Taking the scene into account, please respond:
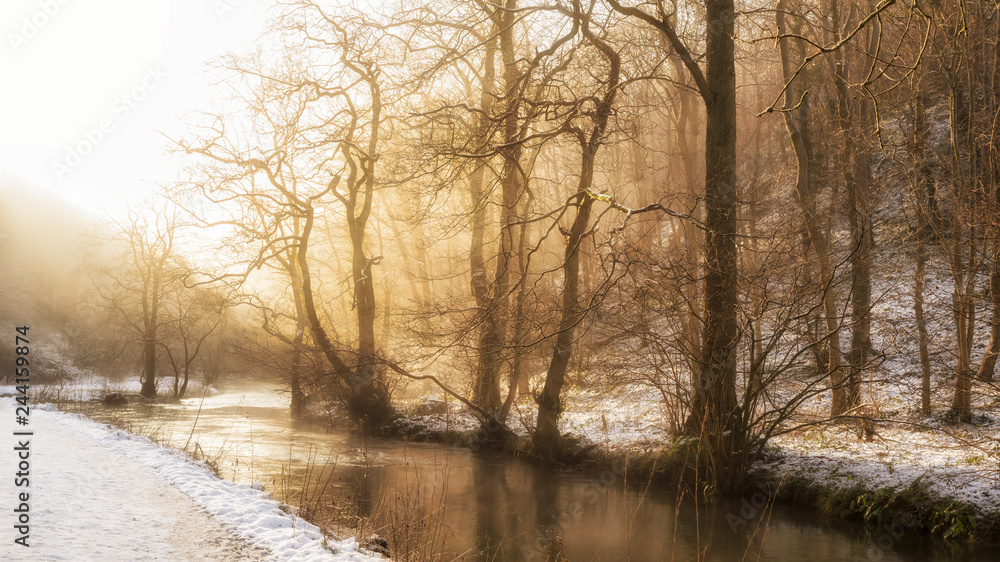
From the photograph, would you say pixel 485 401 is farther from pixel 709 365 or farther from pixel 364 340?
pixel 709 365

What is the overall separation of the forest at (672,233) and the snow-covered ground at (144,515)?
2951 millimetres

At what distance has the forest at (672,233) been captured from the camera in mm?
9156

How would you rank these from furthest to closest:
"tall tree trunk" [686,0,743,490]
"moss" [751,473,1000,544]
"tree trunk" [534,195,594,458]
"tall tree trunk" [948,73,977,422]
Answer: "tree trunk" [534,195,594,458], "tall tree trunk" [948,73,977,422], "tall tree trunk" [686,0,743,490], "moss" [751,473,1000,544]

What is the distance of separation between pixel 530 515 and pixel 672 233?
9450 millimetres

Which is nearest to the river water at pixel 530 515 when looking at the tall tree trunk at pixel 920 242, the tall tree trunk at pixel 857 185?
the tall tree trunk at pixel 857 185

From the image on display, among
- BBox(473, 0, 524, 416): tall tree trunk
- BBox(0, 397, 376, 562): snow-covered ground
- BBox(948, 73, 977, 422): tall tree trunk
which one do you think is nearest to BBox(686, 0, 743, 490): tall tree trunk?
BBox(473, 0, 524, 416): tall tree trunk

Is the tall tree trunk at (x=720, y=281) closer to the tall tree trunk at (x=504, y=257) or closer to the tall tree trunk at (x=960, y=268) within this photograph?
the tall tree trunk at (x=504, y=257)

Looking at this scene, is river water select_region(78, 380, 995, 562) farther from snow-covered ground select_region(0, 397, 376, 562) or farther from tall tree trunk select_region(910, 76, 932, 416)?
tall tree trunk select_region(910, 76, 932, 416)

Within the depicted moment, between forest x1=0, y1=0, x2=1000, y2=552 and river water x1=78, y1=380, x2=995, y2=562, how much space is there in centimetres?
73

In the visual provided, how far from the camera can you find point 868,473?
9.20 meters

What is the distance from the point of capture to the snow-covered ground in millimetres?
5379

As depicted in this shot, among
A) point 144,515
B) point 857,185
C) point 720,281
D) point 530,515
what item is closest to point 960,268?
point 720,281

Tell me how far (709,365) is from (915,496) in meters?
3.03

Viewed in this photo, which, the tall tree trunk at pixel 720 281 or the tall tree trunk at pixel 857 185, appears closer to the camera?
the tall tree trunk at pixel 720 281
